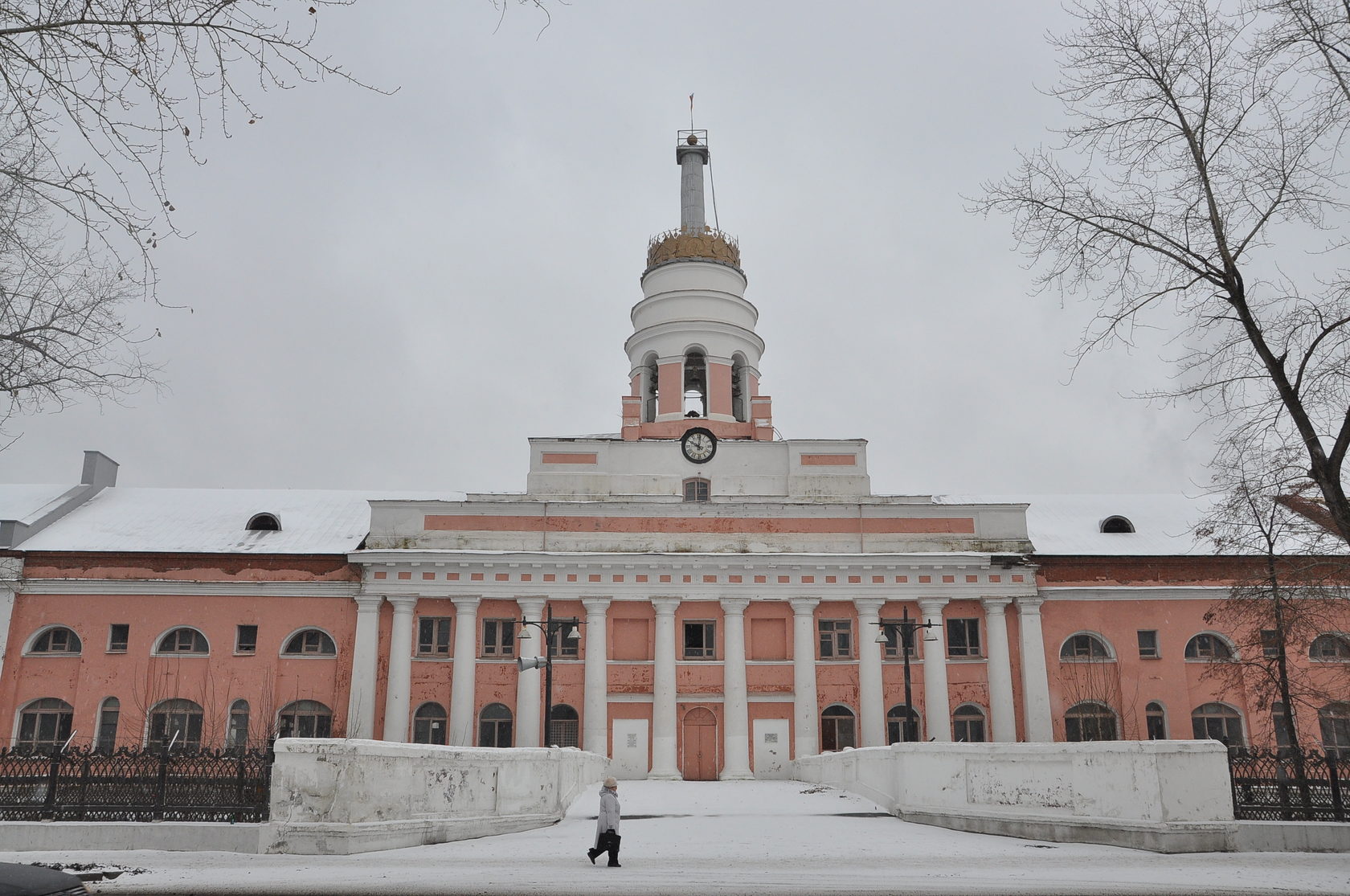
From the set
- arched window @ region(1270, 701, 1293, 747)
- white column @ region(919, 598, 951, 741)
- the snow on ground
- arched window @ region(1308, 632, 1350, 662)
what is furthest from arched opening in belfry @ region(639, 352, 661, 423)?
the snow on ground

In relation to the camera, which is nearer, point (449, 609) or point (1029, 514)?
point (449, 609)

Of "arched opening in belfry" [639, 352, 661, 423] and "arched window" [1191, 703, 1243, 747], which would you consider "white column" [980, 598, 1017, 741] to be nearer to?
"arched window" [1191, 703, 1243, 747]

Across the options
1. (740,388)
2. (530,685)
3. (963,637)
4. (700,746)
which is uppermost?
(740,388)

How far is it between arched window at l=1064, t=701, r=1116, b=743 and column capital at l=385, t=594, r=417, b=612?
71.8 ft

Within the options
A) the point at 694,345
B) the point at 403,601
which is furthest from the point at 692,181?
the point at 403,601

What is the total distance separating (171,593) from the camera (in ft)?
113

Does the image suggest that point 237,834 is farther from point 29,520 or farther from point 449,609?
point 29,520

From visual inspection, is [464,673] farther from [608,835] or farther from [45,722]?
[608,835]

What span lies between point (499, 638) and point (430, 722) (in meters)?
3.48

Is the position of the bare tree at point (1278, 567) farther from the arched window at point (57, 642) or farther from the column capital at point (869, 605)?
the arched window at point (57, 642)

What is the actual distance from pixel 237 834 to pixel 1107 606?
30.4 m

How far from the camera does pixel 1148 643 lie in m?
34.8

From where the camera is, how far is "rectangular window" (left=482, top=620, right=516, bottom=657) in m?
34.4

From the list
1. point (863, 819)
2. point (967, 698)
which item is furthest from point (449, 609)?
point (863, 819)
